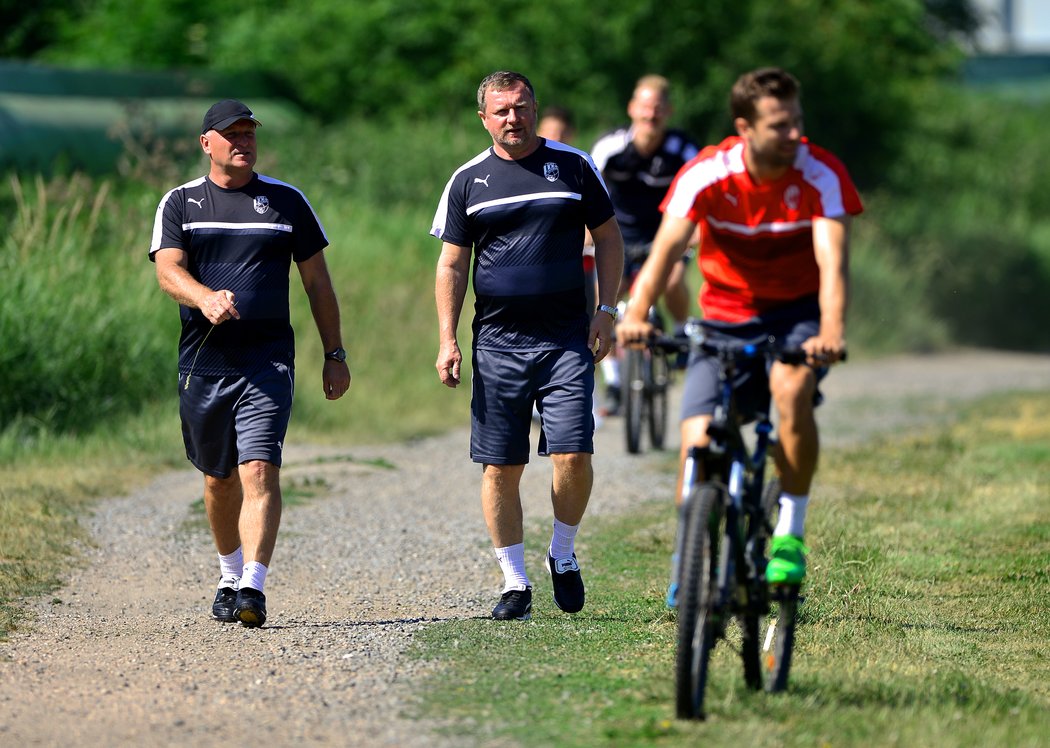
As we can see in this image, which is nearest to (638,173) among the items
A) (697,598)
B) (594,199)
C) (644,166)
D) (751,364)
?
(644,166)

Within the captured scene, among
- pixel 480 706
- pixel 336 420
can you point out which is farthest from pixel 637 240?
pixel 480 706

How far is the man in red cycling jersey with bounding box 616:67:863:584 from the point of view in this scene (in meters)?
5.50

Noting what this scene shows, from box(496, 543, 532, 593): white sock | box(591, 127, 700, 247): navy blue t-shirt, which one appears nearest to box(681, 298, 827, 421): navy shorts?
box(496, 543, 532, 593): white sock

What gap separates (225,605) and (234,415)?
0.77 meters

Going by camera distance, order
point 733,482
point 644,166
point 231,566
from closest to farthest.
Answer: point 733,482
point 231,566
point 644,166

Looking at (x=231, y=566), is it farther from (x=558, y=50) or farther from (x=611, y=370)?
(x=558, y=50)

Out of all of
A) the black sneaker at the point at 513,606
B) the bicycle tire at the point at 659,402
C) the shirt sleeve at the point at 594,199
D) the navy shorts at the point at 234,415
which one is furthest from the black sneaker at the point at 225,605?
the bicycle tire at the point at 659,402

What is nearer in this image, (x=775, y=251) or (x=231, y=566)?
(x=775, y=251)

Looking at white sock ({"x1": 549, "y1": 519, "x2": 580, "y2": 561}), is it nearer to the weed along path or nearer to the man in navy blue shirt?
the man in navy blue shirt

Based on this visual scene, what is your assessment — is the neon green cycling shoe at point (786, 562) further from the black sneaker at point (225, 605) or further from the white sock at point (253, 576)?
the black sneaker at point (225, 605)

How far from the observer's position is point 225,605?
695 centimetres

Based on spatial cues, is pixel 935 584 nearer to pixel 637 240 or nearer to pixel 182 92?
pixel 637 240

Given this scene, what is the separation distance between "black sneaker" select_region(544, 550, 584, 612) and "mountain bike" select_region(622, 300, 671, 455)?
4808 mm

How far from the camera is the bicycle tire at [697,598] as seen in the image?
494cm
